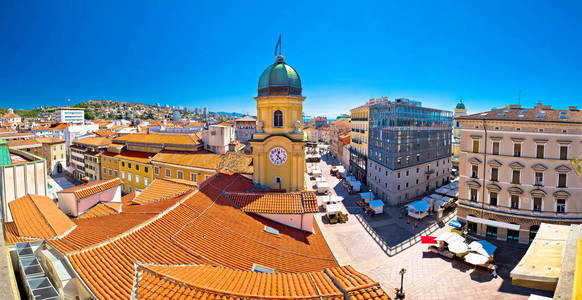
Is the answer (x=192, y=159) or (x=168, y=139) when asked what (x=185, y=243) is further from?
(x=168, y=139)

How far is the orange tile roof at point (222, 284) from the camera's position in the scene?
794 cm

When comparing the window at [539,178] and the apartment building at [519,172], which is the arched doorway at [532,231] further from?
the window at [539,178]

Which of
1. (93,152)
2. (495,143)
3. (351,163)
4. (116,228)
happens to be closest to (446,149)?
(351,163)

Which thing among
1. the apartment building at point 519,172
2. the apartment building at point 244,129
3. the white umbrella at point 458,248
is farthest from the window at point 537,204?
the apartment building at point 244,129

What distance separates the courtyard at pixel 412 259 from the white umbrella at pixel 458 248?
1.29 meters

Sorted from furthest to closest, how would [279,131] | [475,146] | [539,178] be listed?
[475,146] < [539,178] < [279,131]

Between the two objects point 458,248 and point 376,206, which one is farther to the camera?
point 376,206

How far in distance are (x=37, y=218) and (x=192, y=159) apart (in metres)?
30.2

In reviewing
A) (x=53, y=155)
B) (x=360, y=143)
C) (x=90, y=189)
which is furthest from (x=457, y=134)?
(x=53, y=155)

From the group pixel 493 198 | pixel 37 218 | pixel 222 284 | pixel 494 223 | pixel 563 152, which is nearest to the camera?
pixel 222 284

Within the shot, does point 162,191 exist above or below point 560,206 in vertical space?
above

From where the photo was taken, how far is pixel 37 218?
→ 46.6 ft

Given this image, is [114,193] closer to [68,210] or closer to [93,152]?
[68,210]


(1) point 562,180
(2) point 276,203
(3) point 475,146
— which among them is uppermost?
(3) point 475,146
